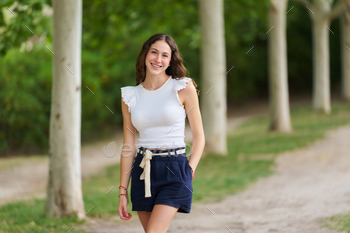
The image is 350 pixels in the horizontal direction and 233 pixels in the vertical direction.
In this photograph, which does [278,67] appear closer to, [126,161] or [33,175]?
[33,175]

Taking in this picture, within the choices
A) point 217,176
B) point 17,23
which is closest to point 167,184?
point 17,23

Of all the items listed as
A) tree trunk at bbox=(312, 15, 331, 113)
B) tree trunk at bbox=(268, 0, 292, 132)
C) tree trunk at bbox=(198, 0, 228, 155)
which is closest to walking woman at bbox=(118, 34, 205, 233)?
tree trunk at bbox=(198, 0, 228, 155)

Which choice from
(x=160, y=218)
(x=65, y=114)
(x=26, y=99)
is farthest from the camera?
(x=26, y=99)

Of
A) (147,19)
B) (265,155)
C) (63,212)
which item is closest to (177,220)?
(63,212)

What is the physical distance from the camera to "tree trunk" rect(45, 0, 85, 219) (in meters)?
4.92

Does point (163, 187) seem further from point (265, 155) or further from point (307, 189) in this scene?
point (265, 155)

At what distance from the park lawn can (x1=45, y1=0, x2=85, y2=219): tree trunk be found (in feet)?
0.89

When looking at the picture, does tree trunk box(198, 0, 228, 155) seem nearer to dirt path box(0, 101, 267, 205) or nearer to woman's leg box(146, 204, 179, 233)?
dirt path box(0, 101, 267, 205)

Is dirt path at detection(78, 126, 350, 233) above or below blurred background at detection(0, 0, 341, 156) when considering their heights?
below

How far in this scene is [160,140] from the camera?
9.00 ft

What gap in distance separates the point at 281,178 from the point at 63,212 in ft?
14.0

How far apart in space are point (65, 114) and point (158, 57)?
8.11 feet

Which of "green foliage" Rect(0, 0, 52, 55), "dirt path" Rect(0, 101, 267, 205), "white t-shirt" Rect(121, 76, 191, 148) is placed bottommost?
"dirt path" Rect(0, 101, 267, 205)

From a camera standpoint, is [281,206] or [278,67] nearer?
[281,206]
